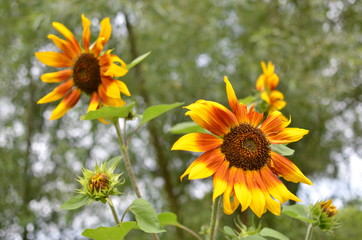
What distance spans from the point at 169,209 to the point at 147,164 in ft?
1.17

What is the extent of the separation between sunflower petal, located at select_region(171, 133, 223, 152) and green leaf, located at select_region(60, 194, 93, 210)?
0.46 ft

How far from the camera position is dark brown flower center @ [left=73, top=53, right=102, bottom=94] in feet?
2.20

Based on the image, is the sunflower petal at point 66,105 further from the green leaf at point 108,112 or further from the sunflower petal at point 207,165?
the sunflower petal at point 207,165

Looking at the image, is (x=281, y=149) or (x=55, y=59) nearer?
(x=281, y=149)

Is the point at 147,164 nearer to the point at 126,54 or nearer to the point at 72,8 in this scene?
the point at 126,54

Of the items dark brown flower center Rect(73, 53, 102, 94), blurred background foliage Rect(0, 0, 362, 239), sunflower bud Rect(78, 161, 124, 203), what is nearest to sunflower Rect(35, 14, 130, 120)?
dark brown flower center Rect(73, 53, 102, 94)

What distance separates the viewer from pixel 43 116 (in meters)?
2.77

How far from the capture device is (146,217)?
52 centimetres

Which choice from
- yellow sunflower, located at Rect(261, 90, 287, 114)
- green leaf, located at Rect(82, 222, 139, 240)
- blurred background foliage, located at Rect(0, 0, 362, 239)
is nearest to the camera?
green leaf, located at Rect(82, 222, 139, 240)

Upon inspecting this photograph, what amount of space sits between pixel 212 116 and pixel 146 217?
0.49 ft

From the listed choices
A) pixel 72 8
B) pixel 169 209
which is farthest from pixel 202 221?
pixel 72 8

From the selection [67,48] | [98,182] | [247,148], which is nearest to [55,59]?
[67,48]

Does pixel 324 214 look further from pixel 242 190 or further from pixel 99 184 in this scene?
pixel 99 184

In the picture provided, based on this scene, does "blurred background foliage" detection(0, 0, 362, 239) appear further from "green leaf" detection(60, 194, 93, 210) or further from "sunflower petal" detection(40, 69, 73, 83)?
"green leaf" detection(60, 194, 93, 210)
